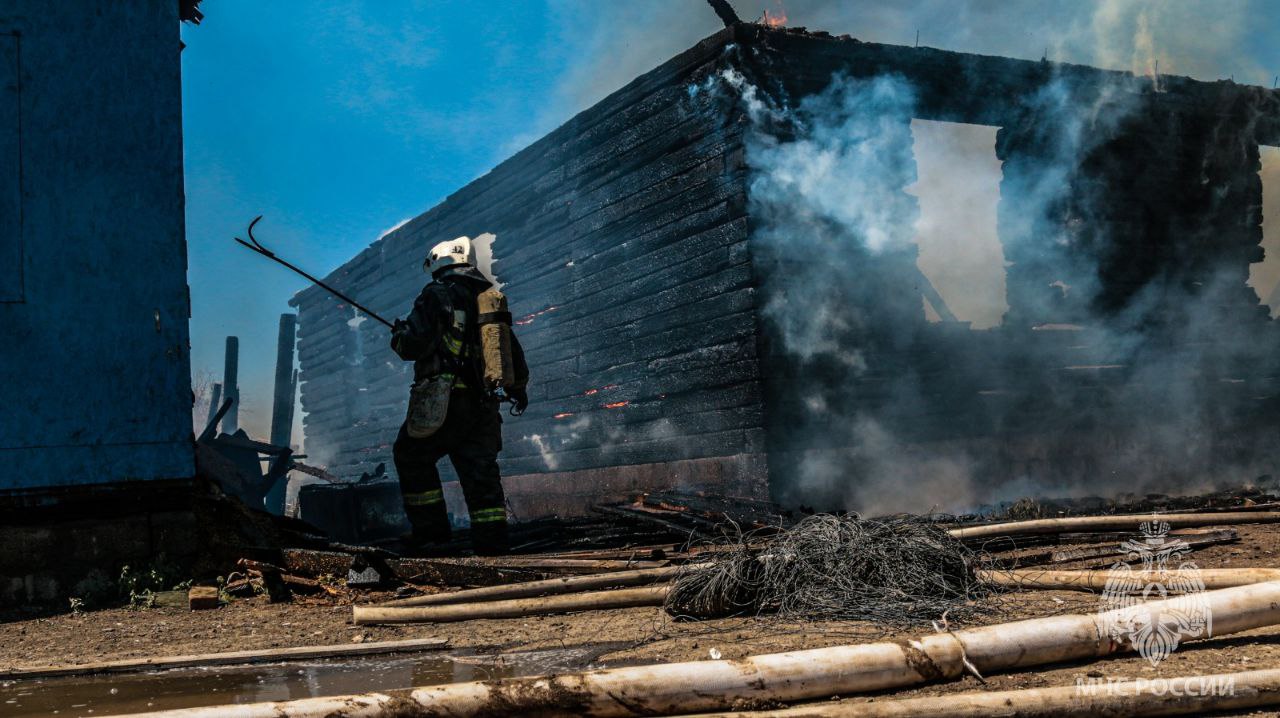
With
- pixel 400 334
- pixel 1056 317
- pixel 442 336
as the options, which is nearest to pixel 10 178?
pixel 400 334

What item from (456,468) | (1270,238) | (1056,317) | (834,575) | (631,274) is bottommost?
(834,575)

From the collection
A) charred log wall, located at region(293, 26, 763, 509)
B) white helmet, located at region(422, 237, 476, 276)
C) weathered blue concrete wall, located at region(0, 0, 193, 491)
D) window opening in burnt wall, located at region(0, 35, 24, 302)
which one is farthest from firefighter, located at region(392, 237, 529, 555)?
charred log wall, located at region(293, 26, 763, 509)

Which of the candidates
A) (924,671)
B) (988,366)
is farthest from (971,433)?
(924,671)

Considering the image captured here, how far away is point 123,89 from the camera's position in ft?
21.7

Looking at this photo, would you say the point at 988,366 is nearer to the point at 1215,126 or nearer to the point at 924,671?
the point at 1215,126

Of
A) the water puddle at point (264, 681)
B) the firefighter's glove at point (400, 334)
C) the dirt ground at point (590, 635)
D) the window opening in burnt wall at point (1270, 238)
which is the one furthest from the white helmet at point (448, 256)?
the window opening in burnt wall at point (1270, 238)

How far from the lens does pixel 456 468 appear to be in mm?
7254

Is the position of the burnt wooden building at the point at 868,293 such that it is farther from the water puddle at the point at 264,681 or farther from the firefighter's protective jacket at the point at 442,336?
the water puddle at the point at 264,681

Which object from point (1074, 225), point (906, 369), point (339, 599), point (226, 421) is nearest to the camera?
point (339, 599)

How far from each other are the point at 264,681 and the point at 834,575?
2.31 m

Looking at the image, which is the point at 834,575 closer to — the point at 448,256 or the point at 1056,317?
the point at 448,256

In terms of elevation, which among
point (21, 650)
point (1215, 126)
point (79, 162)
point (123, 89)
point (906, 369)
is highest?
point (1215, 126)

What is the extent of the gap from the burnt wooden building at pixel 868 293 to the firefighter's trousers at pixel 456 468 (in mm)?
3391

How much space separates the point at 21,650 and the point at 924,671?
424 cm
